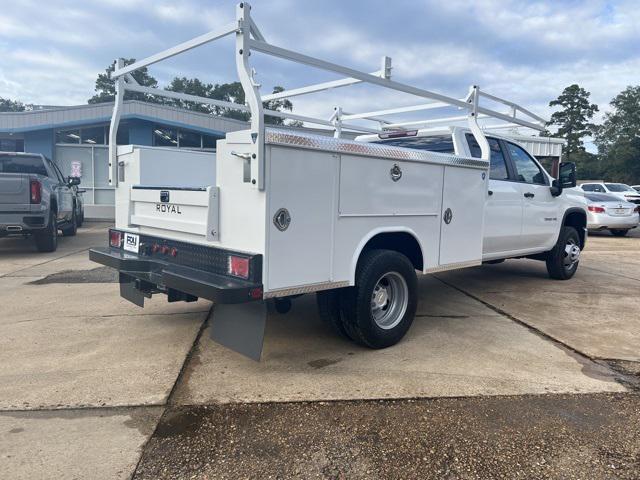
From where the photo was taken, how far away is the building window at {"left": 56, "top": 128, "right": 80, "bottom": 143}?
19.8 meters

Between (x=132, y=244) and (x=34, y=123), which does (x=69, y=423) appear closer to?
(x=132, y=244)

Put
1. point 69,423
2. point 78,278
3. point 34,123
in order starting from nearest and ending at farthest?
point 69,423
point 78,278
point 34,123

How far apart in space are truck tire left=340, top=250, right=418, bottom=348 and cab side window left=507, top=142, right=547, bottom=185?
279cm

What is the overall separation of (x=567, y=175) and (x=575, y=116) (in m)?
64.5

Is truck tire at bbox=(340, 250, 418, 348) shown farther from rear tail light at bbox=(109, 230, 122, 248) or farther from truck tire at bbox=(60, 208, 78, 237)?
truck tire at bbox=(60, 208, 78, 237)

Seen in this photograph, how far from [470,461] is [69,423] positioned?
2370 millimetres

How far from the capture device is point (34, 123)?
1870 cm

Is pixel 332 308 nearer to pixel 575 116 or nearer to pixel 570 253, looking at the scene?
pixel 570 253

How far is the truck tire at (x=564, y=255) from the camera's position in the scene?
7.27m

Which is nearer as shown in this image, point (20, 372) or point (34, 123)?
point (20, 372)

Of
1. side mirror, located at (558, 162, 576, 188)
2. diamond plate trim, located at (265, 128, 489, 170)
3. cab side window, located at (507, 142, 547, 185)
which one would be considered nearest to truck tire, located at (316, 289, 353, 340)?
diamond plate trim, located at (265, 128, 489, 170)

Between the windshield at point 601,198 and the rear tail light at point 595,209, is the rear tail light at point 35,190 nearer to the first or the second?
the rear tail light at point 595,209

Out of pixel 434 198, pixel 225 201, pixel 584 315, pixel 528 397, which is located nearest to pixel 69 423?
pixel 225 201

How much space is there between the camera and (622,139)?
2295 inches
